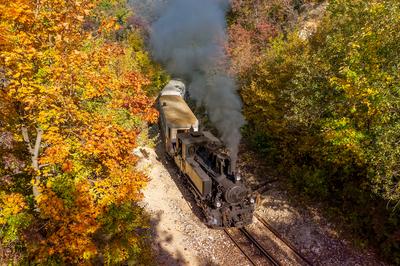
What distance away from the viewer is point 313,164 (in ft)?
52.4

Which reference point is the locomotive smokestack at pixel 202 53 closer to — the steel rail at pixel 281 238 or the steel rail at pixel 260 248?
the steel rail at pixel 281 238

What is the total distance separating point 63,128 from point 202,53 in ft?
70.2

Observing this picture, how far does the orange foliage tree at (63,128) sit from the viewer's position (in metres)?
7.46

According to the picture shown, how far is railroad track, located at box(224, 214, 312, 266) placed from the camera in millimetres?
11906

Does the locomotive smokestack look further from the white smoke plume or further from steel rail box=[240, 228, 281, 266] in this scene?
steel rail box=[240, 228, 281, 266]

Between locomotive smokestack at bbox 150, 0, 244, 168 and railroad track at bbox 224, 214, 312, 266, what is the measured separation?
3.35m

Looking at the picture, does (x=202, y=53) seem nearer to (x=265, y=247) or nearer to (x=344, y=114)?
(x=344, y=114)

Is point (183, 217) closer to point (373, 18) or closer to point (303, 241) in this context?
point (303, 241)

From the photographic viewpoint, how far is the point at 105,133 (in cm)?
787

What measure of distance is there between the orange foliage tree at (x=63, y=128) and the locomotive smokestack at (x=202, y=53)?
682 cm

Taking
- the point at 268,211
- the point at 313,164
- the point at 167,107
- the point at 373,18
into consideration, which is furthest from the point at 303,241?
the point at 167,107

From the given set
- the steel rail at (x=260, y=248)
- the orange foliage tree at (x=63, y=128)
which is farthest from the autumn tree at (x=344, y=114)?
the orange foliage tree at (x=63, y=128)

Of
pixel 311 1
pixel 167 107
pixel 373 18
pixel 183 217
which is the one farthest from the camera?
pixel 311 1

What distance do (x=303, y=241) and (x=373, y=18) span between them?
885 centimetres
